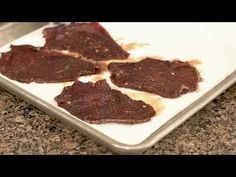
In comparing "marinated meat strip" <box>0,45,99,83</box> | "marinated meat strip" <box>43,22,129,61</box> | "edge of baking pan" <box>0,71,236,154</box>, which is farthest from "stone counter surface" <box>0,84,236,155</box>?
"marinated meat strip" <box>43,22,129,61</box>

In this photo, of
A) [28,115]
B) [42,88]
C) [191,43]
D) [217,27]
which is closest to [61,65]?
[42,88]

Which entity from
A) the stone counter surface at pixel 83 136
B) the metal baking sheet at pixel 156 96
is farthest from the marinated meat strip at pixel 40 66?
the stone counter surface at pixel 83 136

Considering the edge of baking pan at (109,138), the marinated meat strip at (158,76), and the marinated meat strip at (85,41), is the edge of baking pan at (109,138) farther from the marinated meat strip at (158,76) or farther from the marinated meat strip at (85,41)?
the marinated meat strip at (85,41)

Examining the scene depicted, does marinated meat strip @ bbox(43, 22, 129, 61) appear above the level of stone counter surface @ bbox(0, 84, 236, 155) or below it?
above

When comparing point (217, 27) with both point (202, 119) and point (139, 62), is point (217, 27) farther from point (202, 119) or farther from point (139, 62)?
point (202, 119)

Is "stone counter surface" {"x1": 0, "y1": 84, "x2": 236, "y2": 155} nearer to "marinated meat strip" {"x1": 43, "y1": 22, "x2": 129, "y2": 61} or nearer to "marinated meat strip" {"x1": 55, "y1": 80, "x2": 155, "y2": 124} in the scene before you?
"marinated meat strip" {"x1": 55, "y1": 80, "x2": 155, "y2": 124}

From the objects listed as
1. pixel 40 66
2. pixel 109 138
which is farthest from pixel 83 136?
pixel 40 66
